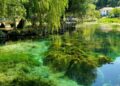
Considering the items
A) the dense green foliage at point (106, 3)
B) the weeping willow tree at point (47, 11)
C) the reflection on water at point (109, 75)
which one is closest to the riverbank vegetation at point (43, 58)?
the weeping willow tree at point (47, 11)

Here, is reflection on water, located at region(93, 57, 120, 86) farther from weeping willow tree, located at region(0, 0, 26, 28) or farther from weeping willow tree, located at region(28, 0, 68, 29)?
weeping willow tree, located at region(28, 0, 68, 29)

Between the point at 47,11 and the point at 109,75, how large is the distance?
17425mm

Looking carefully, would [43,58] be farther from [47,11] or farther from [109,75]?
[47,11]

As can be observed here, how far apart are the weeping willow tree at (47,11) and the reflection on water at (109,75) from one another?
13592 millimetres

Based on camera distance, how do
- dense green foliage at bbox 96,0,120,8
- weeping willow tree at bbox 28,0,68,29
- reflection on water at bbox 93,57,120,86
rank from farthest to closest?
dense green foliage at bbox 96,0,120,8 < weeping willow tree at bbox 28,0,68,29 < reflection on water at bbox 93,57,120,86

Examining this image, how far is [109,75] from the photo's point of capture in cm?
1723

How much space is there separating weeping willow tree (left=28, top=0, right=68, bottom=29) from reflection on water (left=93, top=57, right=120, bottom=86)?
13.6 metres

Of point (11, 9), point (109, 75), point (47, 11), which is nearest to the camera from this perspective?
point (109, 75)

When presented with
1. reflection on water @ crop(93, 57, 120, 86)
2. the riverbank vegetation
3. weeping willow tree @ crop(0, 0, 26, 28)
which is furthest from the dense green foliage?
reflection on water @ crop(93, 57, 120, 86)

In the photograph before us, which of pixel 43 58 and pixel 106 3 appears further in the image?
pixel 106 3

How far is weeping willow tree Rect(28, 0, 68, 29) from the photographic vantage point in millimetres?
32719

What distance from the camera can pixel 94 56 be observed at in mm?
22734

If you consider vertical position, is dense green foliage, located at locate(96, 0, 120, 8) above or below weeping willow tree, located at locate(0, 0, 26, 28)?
below

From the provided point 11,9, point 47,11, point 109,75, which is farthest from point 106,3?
point 109,75
